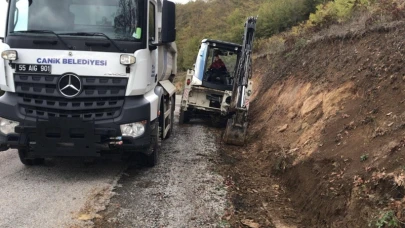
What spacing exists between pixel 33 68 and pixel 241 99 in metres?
5.24

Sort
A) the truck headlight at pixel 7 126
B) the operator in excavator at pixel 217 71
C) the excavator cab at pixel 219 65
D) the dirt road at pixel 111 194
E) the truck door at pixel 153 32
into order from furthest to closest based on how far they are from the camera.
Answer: the operator in excavator at pixel 217 71 < the excavator cab at pixel 219 65 < the truck door at pixel 153 32 < the truck headlight at pixel 7 126 < the dirt road at pixel 111 194

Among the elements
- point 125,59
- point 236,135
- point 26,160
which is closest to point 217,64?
point 236,135

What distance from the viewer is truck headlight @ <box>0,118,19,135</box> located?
19.3 feet

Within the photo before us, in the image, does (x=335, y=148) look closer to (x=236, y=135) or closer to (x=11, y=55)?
(x=236, y=135)

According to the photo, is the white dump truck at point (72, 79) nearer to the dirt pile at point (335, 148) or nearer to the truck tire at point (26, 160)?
the truck tire at point (26, 160)

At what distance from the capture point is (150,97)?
6.54m

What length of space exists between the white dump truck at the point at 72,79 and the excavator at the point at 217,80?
16.7ft

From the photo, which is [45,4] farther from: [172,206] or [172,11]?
[172,206]

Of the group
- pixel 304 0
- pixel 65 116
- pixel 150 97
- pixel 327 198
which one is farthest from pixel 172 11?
pixel 304 0

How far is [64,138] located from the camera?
5.77 metres

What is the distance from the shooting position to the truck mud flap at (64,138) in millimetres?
5723

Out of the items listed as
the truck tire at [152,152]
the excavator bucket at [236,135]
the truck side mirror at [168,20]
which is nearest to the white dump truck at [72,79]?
the truck tire at [152,152]

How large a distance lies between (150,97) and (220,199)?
212 cm

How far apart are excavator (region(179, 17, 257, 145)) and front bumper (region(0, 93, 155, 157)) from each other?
5312 millimetres
